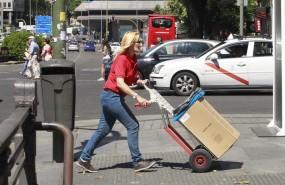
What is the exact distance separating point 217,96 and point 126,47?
1050cm

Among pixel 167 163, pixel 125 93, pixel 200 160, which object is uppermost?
pixel 125 93

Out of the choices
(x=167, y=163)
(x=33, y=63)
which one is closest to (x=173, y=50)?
(x=33, y=63)

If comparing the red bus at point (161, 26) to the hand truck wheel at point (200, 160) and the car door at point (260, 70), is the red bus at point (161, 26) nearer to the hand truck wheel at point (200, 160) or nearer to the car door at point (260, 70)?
the car door at point (260, 70)

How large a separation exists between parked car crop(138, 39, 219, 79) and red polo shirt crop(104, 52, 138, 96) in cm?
1284

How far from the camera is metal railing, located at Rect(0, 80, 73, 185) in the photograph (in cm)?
338

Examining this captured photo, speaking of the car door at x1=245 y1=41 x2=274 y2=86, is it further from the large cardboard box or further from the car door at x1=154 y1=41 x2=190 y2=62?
the large cardboard box

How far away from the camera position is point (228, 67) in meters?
17.7

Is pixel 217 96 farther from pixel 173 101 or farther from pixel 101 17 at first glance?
pixel 101 17

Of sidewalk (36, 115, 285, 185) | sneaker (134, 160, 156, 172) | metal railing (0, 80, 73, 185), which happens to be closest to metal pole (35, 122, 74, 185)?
metal railing (0, 80, 73, 185)

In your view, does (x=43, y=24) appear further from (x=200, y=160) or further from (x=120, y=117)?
(x=200, y=160)

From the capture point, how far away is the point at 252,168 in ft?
26.6

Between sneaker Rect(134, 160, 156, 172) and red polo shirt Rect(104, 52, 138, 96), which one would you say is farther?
sneaker Rect(134, 160, 156, 172)

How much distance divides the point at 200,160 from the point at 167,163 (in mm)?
763

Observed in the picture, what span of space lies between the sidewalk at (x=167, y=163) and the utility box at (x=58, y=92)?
667mm
